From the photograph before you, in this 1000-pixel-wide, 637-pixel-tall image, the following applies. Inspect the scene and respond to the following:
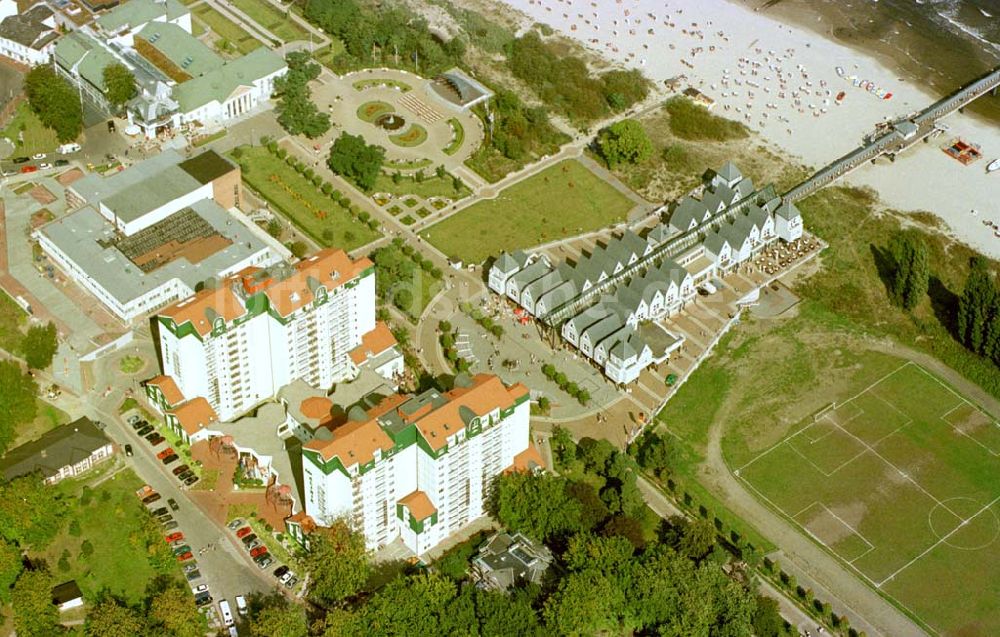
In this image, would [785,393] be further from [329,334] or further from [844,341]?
[329,334]

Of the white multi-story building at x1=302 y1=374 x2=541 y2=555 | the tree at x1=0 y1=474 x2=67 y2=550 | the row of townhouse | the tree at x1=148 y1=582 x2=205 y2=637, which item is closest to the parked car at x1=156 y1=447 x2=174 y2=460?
the tree at x1=0 y1=474 x2=67 y2=550

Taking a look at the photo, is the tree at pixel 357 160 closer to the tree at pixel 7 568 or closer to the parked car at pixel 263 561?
the parked car at pixel 263 561

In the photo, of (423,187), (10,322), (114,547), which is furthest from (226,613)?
(423,187)

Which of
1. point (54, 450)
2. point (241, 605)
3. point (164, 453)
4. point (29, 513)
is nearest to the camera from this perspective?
point (241, 605)

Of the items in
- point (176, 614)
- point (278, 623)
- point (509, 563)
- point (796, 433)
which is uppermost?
point (278, 623)

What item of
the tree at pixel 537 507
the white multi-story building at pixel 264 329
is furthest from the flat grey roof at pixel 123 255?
the tree at pixel 537 507

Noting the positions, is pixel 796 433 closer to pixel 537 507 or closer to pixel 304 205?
pixel 537 507

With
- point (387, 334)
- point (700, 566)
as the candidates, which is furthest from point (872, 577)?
point (387, 334)
